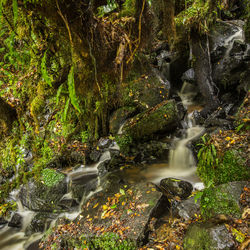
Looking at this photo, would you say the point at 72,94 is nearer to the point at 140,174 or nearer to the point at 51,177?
the point at 140,174

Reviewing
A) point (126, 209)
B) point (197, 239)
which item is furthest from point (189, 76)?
point (197, 239)

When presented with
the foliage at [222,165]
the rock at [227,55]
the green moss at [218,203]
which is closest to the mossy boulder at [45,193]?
the green moss at [218,203]

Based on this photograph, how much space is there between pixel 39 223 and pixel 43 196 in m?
0.78

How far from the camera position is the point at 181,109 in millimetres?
7828

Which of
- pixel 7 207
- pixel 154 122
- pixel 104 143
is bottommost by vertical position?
pixel 7 207

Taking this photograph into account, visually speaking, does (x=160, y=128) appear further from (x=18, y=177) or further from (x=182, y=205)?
(x=18, y=177)

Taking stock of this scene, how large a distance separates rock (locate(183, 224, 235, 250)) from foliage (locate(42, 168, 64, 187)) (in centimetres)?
447

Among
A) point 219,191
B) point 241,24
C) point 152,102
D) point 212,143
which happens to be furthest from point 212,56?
point 219,191

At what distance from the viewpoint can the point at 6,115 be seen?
16.2 ft

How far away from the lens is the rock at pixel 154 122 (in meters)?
6.59

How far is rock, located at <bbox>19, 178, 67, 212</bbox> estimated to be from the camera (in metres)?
5.62

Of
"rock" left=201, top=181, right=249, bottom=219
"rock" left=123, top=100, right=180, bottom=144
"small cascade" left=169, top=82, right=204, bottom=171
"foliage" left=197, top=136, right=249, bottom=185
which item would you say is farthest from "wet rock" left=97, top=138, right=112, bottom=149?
"rock" left=201, top=181, right=249, bottom=219

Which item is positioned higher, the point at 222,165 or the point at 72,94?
the point at 72,94

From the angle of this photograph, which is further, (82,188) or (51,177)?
(51,177)
